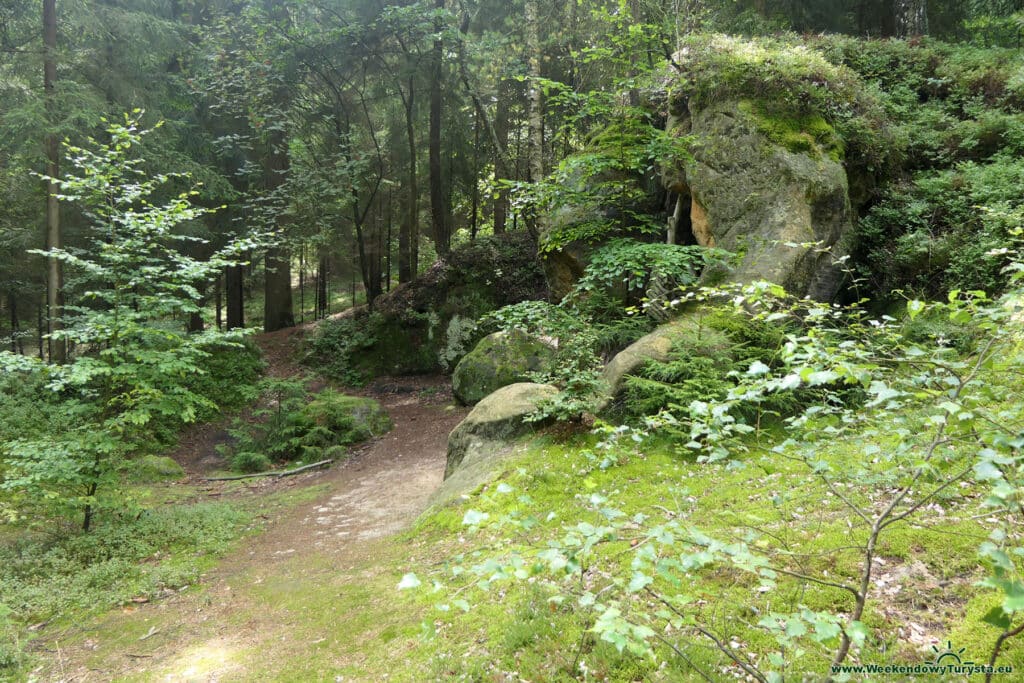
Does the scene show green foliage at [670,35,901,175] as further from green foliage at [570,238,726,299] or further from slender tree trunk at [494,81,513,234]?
slender tree trunk at [494,81,513,234]

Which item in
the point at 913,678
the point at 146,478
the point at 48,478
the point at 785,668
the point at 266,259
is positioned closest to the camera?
the point at 913,678

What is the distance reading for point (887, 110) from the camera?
406 inches

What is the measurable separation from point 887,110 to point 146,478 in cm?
1589

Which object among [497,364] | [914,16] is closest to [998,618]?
[497,364]

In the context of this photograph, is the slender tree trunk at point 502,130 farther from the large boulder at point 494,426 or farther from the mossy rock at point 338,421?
the large boulder at point 494,426

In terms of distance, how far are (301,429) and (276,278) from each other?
1042cm

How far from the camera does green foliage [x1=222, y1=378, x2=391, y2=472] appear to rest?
437 inches

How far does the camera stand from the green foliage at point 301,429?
1110cm

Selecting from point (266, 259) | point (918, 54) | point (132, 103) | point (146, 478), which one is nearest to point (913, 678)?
point (146, 478)

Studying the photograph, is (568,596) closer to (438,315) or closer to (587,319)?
(587,319)

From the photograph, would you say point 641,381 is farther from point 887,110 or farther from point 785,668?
point 887,110

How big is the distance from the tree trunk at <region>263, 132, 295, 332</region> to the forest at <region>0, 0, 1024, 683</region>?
0.20 meters

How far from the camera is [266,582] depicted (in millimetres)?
5879

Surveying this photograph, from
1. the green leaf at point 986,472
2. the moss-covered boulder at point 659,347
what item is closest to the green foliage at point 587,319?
the moss-covered boulder at point 659,347
